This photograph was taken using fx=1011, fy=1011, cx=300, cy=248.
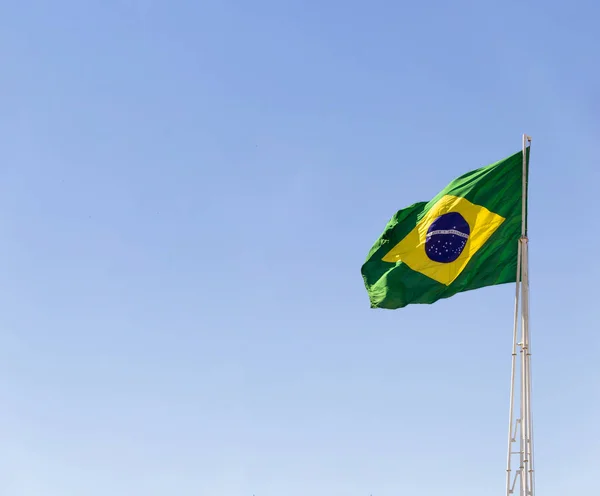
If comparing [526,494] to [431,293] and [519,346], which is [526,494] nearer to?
[519,346]

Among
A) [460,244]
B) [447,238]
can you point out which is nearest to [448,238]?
[447,238]

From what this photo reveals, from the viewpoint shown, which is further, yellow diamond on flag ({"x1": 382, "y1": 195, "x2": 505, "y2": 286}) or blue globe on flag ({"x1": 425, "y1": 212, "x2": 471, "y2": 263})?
blue globe on flag ({"x1": 425, "y1": 212, "x2": 471, "y2": 263})

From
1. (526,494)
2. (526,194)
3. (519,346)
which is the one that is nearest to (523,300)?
(519,346)

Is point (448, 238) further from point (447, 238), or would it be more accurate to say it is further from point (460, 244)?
point (460, 244)

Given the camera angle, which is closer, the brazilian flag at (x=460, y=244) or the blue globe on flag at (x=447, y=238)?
the brazilian flag at (x=460, y=244)

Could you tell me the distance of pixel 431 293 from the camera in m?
38.9

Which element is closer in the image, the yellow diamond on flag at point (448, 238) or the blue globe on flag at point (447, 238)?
the yellow diamond on flag at point (448, 238)

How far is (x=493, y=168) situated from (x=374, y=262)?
5.95 m

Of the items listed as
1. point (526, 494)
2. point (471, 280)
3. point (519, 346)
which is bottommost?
point (526, 494)

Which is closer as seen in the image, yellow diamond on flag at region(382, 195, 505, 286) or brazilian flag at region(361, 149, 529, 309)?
brazilian flag at region(361, 149, 529, 309)

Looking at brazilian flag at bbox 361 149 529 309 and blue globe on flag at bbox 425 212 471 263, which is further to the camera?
blue globe on flag at bbox 425 212 471 263

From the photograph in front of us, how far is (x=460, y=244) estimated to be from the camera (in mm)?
38938

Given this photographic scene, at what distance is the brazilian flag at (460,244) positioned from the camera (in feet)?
127

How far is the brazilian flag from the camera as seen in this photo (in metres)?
38.6
